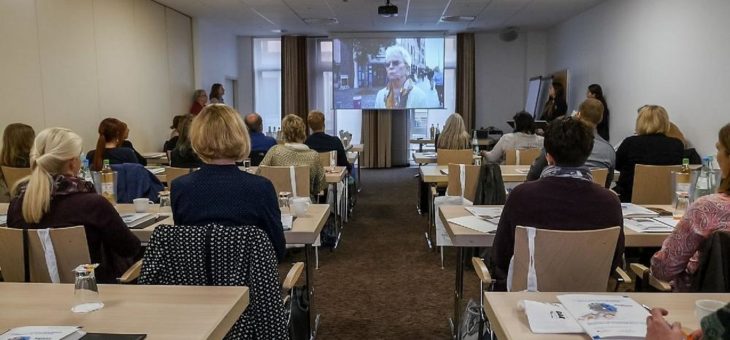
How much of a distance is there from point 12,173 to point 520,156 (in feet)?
13.4

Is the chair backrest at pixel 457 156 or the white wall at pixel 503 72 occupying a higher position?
the white wall at pixel 503 72

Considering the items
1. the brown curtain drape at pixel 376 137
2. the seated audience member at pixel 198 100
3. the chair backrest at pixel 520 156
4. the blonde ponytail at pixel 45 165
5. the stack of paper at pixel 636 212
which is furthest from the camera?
the brown curtain drape at pixel 376 137

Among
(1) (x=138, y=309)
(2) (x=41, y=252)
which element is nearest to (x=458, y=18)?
(2) (x=41, y=252)

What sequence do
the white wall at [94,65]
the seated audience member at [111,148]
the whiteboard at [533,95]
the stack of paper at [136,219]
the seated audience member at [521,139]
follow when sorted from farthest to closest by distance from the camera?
the whiteboard at [533,95] → the seated audience member at [521,139] → the white wall at [94,65] → the seated audience member at [111,148] → the stack of paper at [136,219]

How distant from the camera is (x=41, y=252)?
203cm

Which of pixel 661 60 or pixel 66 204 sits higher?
pixel 661 60

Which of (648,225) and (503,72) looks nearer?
(648,225)

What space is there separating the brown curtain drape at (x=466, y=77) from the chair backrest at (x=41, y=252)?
943cm

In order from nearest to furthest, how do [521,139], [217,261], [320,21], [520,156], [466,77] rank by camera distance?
[217,261] < [520,156] < [521,139] < [320,21] < [466,77]

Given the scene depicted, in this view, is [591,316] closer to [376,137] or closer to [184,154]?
[184,154]

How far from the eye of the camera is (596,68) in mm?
8055

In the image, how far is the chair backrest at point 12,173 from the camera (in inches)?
156

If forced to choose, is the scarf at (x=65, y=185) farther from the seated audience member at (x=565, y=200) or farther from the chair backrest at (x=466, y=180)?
the chair backrest at (x=466, y=180)

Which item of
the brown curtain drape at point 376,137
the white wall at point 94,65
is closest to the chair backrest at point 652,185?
the white wall at point 94,65
